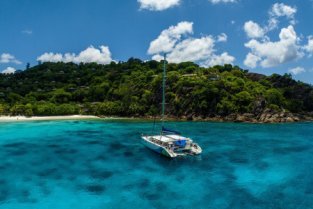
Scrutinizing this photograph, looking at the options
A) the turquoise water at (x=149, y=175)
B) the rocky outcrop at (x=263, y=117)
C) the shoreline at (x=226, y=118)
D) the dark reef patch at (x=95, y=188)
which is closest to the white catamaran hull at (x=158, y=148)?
the turquoise water at (x=149, y=175)

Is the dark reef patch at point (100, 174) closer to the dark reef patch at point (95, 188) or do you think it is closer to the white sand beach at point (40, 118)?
the dark reef patch at point (95, 188)

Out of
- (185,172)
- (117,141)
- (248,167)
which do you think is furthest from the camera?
(117,141)

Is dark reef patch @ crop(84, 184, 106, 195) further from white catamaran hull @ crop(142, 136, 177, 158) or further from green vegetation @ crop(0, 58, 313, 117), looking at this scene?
green vegetation @ crop(0, 58, 313, 117)

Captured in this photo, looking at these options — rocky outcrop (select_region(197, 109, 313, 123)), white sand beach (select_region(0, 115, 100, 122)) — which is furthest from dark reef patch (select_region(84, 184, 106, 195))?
white sand beach (select_region(0, 115, 100, 122))

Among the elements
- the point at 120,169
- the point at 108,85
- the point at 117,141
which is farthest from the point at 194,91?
the point at 120,169

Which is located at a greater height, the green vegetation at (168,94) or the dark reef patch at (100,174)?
the green vegetation at (168,94)

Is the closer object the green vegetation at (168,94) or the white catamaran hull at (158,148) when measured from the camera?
the white catamaran hull at (158,148)

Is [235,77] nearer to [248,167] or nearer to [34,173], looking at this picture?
[248,167]
